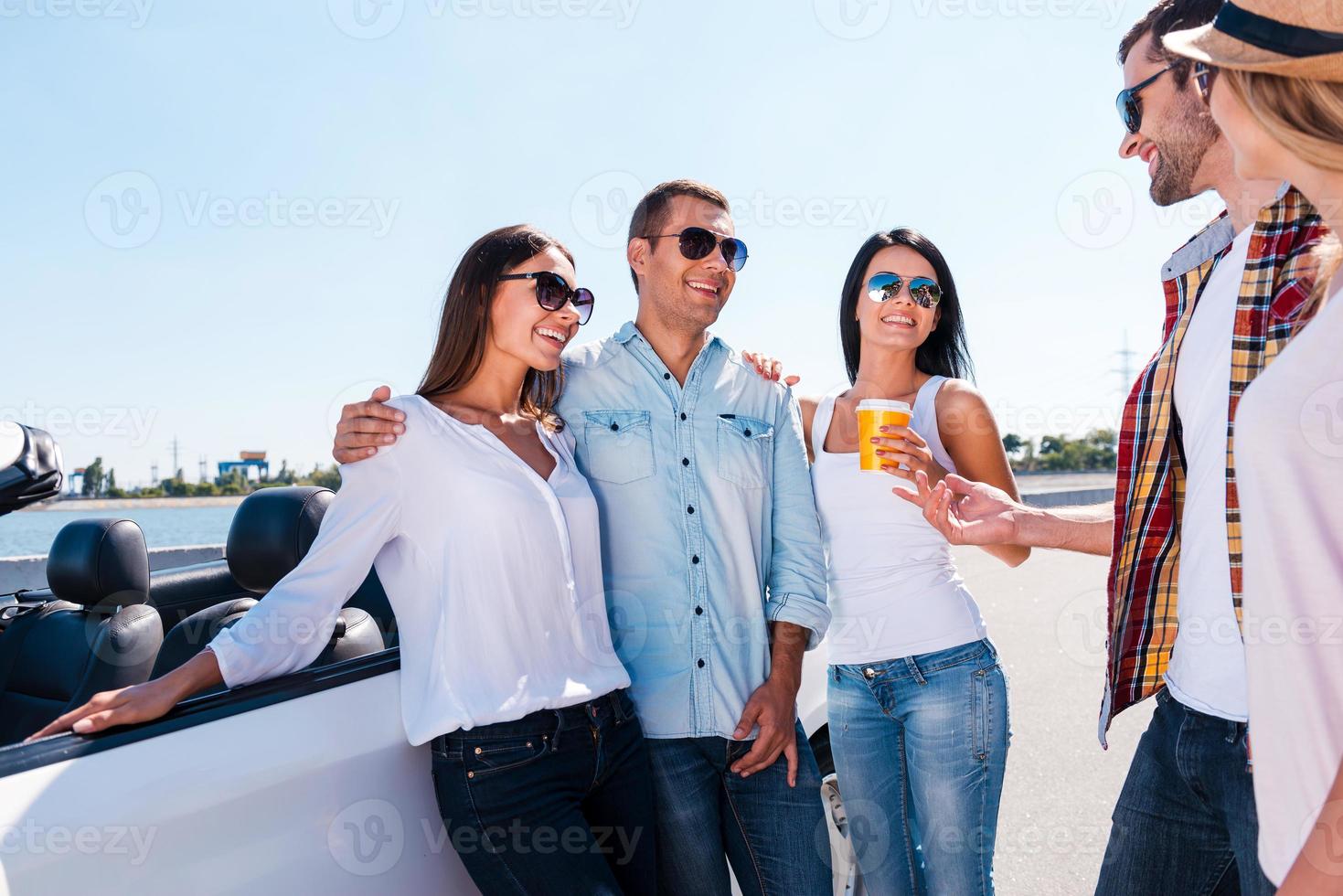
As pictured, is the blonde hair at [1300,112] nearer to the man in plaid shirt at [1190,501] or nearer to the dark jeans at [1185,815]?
the man in plaid shirt at [1190,501]

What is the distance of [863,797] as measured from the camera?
2590mm

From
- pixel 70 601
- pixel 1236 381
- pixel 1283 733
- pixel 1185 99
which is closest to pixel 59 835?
pixel 1283 733

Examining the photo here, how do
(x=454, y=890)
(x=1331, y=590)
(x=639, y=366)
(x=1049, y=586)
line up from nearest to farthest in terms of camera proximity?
(x=1331, y=590)
(x=454, y=890)
(x=639, y=366)
(x=1049, y=586)

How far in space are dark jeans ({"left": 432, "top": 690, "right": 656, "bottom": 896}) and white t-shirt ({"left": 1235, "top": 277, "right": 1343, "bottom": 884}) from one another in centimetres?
130

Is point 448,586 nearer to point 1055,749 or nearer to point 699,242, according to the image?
point 699,242

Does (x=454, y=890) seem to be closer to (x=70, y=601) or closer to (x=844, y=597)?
(x=844, y=597)

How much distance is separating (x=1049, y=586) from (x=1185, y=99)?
954cm

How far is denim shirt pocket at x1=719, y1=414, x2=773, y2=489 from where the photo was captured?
102 inches

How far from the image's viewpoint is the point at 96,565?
3.74 meters
